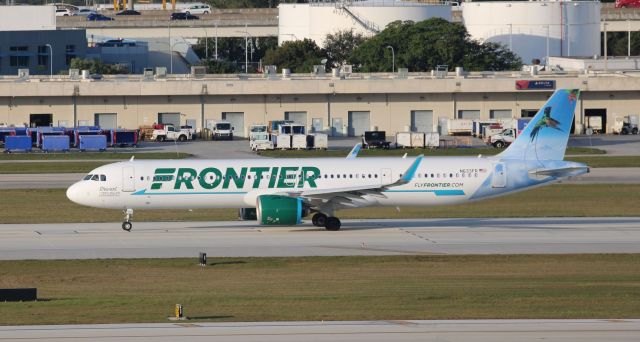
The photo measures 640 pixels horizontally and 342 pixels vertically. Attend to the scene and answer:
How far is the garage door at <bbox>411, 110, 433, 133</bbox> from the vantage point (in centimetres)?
11538

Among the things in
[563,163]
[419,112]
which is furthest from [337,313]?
[419,112]

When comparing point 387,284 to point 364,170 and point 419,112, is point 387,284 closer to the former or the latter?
point 364,170

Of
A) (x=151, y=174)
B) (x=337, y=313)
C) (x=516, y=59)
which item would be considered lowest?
(x=337, y=313)

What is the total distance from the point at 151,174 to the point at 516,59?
102m

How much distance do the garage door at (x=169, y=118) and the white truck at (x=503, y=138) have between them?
31.6 meters

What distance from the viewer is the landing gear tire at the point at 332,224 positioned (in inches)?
2008

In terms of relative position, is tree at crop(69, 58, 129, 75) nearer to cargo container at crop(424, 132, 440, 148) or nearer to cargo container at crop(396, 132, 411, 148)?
cargo container at crop(396, 132, 411, 148)

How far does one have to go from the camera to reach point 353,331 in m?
29.1

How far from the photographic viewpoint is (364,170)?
51.1 metres

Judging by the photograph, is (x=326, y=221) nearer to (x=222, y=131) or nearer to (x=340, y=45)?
(x=222, y=131)

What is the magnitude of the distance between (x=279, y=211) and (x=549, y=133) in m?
12.6

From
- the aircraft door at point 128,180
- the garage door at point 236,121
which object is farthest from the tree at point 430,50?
the aircraft door at point 128,180

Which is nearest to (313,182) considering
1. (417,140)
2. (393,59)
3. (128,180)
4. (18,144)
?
(128,180)

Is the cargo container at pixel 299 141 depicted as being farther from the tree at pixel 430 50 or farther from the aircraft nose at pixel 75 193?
the aircraft nose at pixel 75 193
